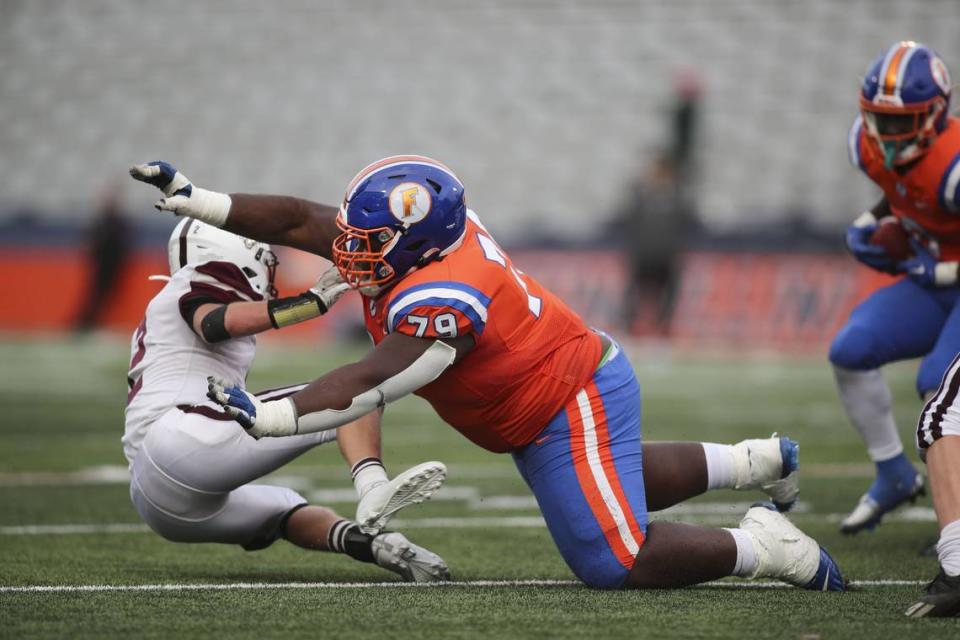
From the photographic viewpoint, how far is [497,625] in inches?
133

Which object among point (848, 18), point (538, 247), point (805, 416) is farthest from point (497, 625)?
point (848, 18)

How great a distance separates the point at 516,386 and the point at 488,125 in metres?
15.3

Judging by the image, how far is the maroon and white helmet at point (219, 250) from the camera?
Result: 176 inches

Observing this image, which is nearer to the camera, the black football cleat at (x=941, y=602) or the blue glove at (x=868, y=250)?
the black football cleat at (x=941, y=602)

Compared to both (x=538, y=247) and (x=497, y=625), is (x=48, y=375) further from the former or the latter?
(x=497, y=625)

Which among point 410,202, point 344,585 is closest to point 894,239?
point 410,202

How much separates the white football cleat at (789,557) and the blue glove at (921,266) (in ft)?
4.93

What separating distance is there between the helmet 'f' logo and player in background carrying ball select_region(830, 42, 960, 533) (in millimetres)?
1926

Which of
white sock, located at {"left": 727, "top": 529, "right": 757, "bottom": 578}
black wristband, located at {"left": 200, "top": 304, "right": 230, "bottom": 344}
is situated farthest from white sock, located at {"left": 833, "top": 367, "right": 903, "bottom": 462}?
black wristband, located at {"left": 200, "top": 304, "right": 230, "bottom": 344}

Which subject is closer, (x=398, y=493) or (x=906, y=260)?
(x=398, y=493)

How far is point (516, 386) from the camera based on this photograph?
12.9ft

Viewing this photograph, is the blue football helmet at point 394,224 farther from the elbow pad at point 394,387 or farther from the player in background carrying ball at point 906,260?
the player in background carrying ball at point 906,260

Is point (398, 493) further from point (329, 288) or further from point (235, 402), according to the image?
point (329, 288)

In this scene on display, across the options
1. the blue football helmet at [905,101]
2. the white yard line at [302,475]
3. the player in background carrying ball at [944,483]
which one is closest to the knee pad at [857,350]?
the blue football helmet at [905,101]
